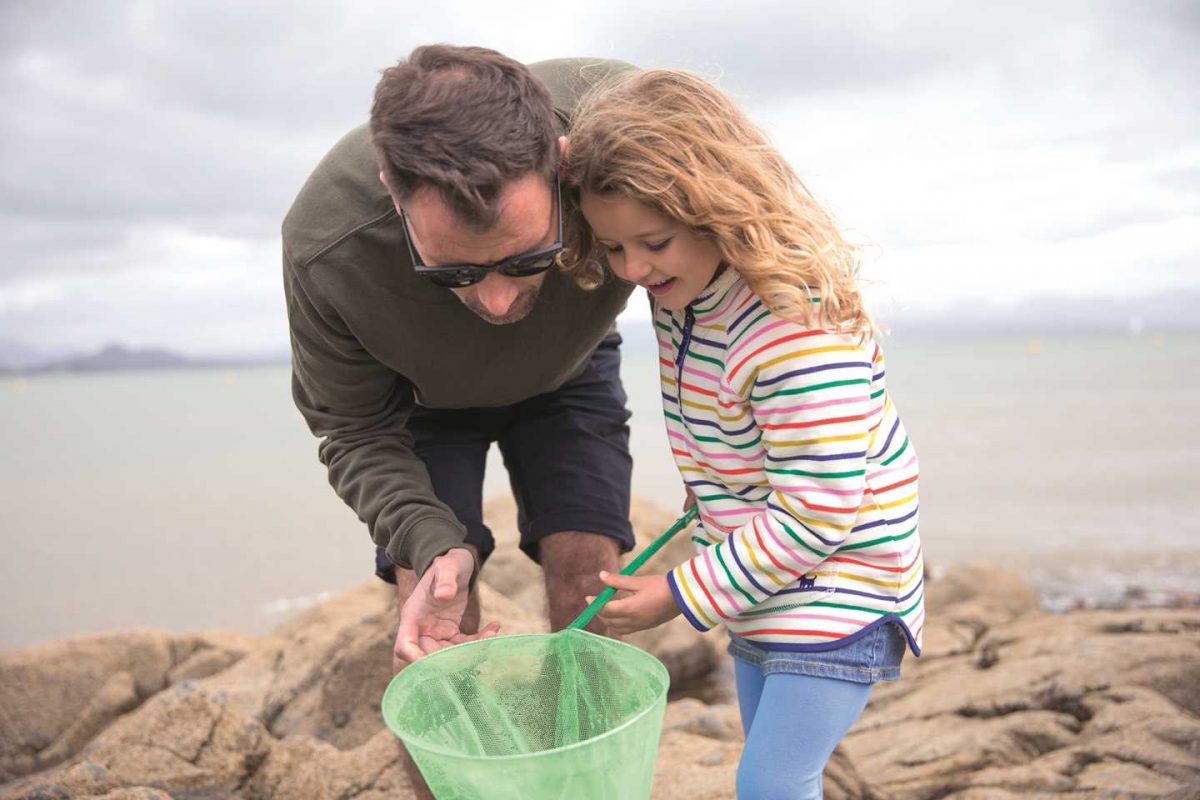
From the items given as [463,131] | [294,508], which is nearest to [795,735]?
[463,131]

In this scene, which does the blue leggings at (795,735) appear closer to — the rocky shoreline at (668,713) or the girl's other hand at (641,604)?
the girl's other hand at (641,604)

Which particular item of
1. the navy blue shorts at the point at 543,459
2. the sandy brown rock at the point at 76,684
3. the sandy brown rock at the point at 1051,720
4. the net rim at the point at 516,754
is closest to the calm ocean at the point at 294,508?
the sandy brown rock at the point at 76,684

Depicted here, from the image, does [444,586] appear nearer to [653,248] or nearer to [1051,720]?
[653,248]

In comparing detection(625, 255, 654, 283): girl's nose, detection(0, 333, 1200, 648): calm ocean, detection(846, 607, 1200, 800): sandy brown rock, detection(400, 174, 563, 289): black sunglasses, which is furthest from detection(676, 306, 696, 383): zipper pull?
detection(0, 333, 1200, 648): calm ocean

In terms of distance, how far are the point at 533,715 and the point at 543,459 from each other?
71cm

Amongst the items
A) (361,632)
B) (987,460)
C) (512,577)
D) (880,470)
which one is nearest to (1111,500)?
(987,460)

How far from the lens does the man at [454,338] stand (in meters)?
1.83

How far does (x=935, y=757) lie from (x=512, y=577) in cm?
248

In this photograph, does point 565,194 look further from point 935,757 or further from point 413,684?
point 935,757

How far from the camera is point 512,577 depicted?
518 centimetres

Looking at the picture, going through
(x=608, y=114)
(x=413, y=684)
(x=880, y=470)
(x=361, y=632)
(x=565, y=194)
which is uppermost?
(x=608, y=114)

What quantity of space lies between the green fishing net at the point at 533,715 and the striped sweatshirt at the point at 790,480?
0.24 m

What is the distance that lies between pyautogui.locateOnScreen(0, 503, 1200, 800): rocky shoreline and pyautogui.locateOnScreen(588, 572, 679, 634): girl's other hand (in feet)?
3.26

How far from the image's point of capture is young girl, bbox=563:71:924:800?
1.76 metres
